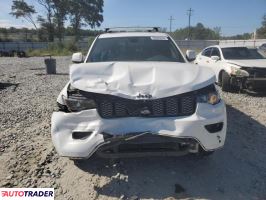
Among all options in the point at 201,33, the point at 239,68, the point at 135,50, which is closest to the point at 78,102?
the point at 135,50

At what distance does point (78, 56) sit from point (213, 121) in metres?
2.67

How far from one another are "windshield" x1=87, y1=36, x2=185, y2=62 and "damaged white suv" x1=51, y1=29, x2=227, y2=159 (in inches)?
51.9

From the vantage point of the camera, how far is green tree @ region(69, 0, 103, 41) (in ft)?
212

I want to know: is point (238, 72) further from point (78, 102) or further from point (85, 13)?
point (85, 13)

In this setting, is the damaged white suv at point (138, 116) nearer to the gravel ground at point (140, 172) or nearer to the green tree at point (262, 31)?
the gravel ground at point (140, 172)

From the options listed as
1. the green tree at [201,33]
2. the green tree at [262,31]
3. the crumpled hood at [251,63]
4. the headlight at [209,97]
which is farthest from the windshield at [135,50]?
the green tree at [201,33]

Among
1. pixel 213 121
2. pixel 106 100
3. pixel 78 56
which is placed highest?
pixel 78 56

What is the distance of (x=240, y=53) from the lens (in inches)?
406

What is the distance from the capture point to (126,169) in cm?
399

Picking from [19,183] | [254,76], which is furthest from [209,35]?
[19,183]

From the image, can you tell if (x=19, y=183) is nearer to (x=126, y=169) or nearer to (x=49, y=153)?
(x=49, y=153)

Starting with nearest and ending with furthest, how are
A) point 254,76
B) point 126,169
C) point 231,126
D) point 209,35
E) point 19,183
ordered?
point 19,183 → point 126,169 → point 231,126 → point 254,76 → point 209,35

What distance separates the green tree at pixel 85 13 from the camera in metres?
64.8

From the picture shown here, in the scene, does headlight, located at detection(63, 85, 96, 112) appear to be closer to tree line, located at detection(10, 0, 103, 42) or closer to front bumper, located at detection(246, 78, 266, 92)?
front bumper, located at detection(246, 78, 266, 92)
